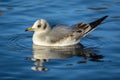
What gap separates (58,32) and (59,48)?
0.47 metres

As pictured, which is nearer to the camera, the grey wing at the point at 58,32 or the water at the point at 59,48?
the water at the point at 59,48

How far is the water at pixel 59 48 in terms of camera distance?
42.9 ft

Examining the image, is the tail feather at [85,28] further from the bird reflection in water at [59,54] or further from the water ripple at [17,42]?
the water ripple at [17,42]

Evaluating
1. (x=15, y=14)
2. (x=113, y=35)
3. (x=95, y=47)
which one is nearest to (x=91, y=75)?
(x=95, y=47)

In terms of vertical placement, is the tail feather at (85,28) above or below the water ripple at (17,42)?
above

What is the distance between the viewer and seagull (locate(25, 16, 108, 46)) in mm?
15141

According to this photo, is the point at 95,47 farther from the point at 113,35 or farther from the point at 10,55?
the point at 10,55

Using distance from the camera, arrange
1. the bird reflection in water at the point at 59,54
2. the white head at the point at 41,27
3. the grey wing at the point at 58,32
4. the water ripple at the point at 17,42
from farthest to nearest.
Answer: the white head at the point at 41,27, the grey wing at the point at 58,32, the water ripple at the point at 17,42, the bird reflection in water at the point at 59,54

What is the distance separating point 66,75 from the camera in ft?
42.2

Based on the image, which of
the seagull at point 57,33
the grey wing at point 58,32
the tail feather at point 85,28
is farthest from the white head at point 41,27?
the tail feather at point 85,28

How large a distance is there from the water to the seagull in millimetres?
210

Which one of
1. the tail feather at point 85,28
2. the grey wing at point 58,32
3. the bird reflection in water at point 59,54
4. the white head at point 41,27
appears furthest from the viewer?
the tail feather at point 85,28

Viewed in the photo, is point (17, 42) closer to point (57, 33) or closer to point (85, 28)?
point (57, 33)

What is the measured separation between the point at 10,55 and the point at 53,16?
3.65m
